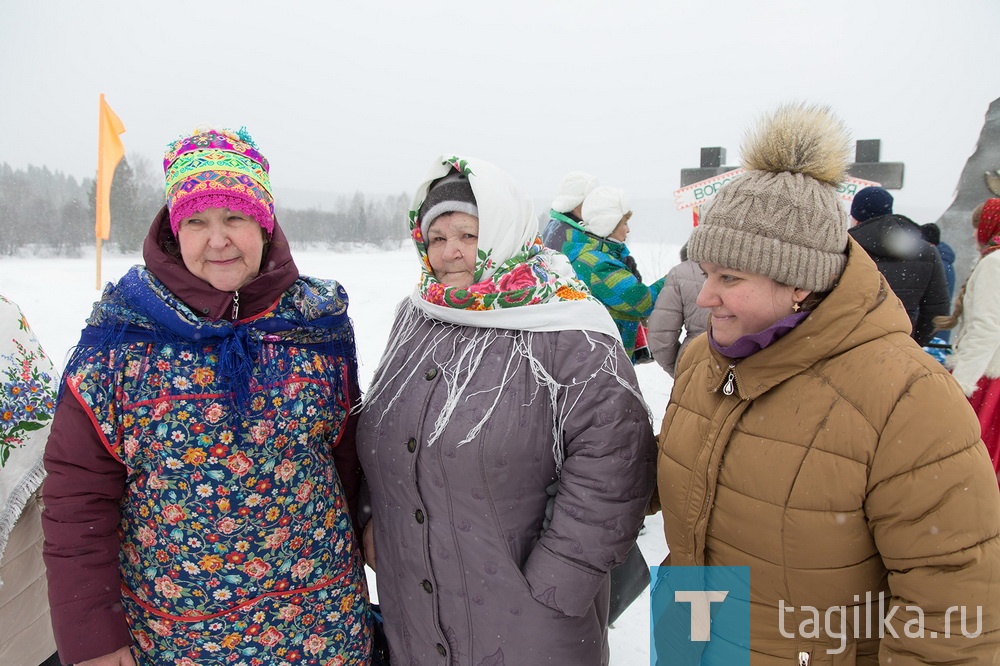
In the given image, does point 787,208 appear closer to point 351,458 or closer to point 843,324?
point 843,324

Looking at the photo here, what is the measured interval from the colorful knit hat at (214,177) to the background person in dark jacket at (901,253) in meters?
4.05

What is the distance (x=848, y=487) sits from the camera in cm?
129

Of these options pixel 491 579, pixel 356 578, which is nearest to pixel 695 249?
pixel 491 579

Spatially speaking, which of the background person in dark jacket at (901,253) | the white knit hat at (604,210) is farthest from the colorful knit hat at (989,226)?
the white knit hat at (604,210)

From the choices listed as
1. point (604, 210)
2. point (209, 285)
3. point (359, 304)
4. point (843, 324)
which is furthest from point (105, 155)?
point (843, 324)

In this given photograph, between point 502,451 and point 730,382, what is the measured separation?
0.65m

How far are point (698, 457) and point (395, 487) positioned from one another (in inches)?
36.7

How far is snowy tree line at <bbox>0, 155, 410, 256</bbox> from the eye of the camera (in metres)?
19.9

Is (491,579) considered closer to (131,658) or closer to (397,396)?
(397,396)

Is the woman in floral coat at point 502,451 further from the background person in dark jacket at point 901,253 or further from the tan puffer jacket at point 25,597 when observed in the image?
the background person in dark jacket at point 901,253

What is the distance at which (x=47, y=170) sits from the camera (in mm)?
32938

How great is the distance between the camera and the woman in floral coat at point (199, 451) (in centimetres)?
162

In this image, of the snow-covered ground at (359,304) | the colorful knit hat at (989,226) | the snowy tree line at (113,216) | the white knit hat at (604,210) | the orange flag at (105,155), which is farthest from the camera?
the snowy tree line at (113,216)

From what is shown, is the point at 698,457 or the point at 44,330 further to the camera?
the point at 44,330
